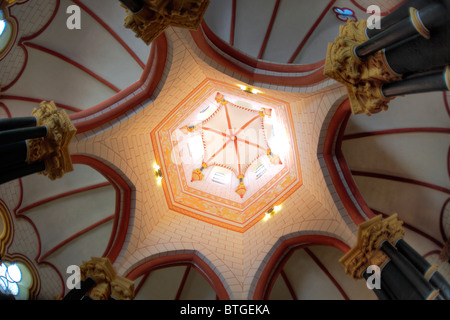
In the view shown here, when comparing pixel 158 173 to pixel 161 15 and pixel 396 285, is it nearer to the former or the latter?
pixel 161 15

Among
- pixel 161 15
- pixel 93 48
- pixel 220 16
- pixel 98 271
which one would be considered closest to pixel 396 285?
pixel 161 15

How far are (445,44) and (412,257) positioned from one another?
3.44 metres

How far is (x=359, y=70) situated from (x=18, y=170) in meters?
5.31

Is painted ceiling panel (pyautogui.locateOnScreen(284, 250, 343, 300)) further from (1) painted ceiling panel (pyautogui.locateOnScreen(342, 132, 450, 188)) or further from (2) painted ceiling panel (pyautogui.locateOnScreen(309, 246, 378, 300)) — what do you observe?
(1) painted ceiling panel (pyautogui.locateOnScreen(342, 132, 450, 188))

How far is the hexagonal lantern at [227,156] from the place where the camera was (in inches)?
369

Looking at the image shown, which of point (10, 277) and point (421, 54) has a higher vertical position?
point (10, 277)

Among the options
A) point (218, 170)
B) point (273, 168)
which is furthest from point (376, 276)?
point (218, 170)

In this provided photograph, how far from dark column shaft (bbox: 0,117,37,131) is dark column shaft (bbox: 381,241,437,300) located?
6.35 m

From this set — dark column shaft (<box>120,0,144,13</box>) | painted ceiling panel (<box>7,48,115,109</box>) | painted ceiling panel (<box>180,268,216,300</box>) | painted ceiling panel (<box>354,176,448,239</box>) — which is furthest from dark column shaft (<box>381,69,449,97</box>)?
painted ceiling panel (<box>180,268,216,300</box>)

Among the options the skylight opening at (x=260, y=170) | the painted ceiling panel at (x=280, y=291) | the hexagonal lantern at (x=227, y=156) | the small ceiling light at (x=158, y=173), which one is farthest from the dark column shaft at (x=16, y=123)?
the painted ceiling panel at (x=280, y=291)

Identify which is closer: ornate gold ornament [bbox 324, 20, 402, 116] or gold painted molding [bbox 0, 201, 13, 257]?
ornate gold ornament [bbox 324, 20, 402, 116]

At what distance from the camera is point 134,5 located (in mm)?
4676

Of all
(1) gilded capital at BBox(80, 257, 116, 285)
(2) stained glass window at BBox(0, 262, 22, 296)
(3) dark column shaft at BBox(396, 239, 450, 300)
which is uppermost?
(2) stained glass window at BBox(0, 262, 22, 296)

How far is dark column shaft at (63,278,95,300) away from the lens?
246 inches
